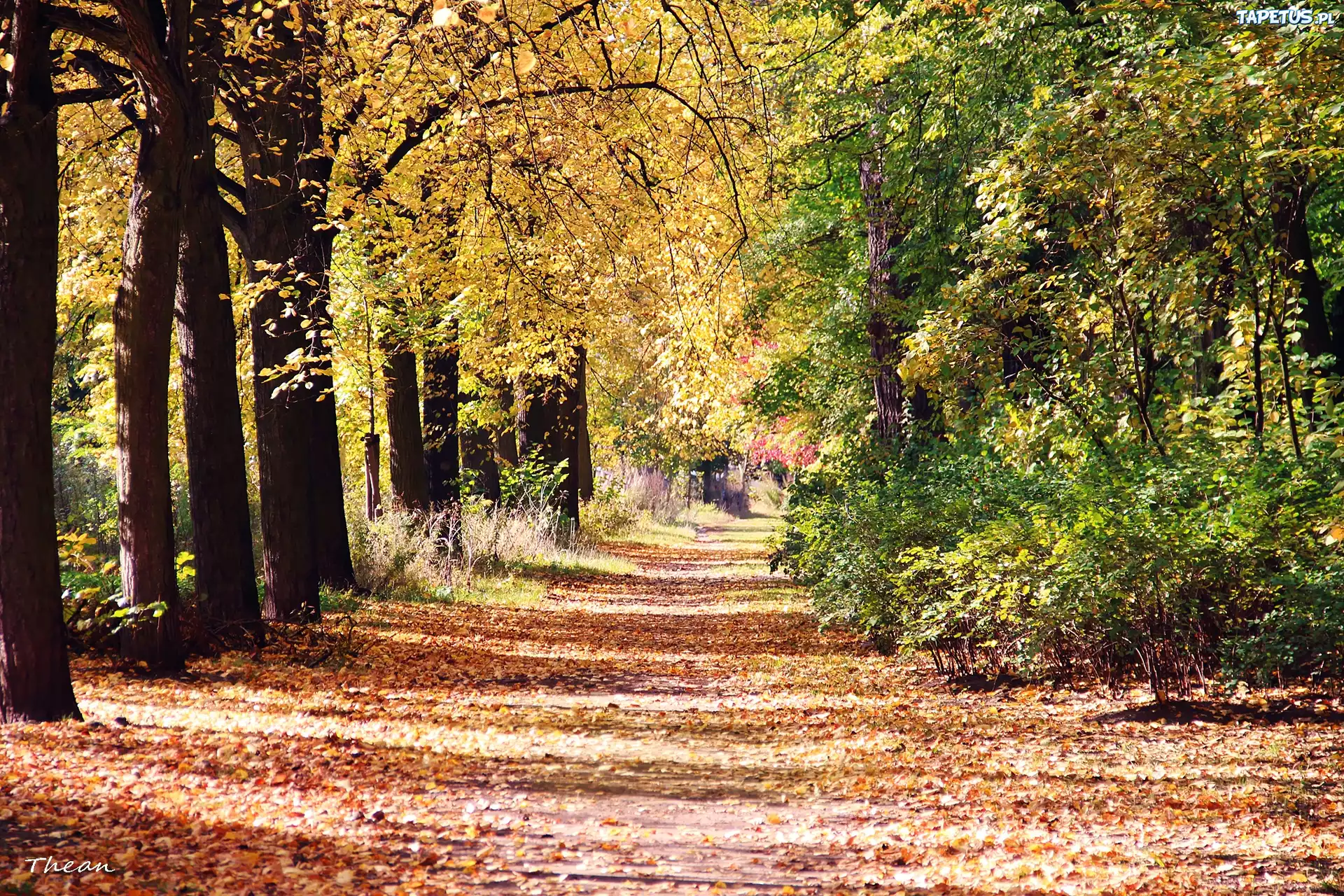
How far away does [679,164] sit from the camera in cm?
1094

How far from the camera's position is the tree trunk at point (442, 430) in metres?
19.5

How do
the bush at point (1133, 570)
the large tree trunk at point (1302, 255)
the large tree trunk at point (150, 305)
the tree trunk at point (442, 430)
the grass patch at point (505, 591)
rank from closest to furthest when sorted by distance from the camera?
1. the bush at point (1133, 570)
2. the large tree trunk at point (150, 305)
3. the large tree trunk at point (1302, 255)
4. the grass patch at point (505, 591)
5. the tree trunk at point (442, 430)

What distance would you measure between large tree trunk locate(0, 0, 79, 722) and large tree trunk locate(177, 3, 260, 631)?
3.11 metres

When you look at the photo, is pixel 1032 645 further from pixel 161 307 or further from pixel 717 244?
pixel 717 244

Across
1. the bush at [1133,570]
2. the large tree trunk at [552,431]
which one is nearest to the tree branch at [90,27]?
the bush at [1133,570]

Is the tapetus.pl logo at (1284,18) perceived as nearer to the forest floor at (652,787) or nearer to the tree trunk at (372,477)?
the forest floor at (652,787)

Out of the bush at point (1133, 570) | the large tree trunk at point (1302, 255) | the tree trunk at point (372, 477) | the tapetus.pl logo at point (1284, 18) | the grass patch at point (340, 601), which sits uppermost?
the tapetus.pl logo at point (1284, 18)

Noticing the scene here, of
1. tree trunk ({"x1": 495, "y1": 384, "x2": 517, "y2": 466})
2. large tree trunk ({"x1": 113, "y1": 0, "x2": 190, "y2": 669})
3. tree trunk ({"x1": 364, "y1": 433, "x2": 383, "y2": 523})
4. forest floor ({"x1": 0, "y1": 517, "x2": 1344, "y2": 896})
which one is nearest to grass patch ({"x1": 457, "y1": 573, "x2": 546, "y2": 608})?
tree trunk ({"x1": 364, "y1": 433, "x2": 383, "y2": 523})

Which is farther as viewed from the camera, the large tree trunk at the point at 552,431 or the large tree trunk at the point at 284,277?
the large tree trunk at the point at 552,431

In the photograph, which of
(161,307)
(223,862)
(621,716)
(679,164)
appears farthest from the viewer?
(679,164)

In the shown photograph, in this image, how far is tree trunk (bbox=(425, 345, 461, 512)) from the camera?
767 inches

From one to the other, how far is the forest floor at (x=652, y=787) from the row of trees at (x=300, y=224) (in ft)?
3.72

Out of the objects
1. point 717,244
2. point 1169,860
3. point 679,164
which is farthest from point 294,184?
point 1169,860

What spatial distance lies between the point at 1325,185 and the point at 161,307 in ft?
37.4
